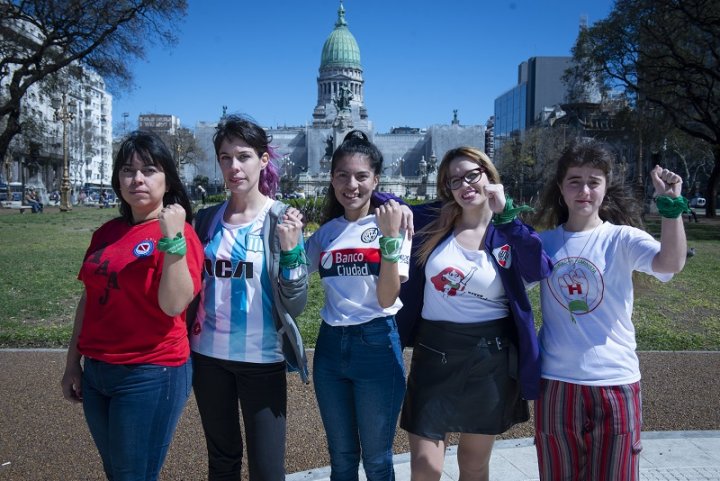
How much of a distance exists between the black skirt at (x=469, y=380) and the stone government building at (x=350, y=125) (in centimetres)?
7631

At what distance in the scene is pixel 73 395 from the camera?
2.92 meters

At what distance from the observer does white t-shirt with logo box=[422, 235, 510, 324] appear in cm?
297

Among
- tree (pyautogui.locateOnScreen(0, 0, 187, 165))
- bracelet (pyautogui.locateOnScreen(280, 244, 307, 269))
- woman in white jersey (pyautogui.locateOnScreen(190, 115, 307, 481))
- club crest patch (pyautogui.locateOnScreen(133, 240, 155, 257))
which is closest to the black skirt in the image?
woman in white jersey (pyautogui.locateOnScreen(190, 115, 307, 481))

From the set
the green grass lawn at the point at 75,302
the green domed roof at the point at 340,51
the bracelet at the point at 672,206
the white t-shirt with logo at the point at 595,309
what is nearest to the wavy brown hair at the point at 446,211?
the white t-shirt with logo at the point at 595,309

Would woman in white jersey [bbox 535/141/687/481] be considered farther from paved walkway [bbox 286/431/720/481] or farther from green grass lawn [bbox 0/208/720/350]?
paved walkway [bbox 286/431/720/481]

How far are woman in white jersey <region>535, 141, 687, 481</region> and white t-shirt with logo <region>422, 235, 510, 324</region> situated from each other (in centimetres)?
28

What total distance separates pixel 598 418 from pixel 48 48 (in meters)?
22.8

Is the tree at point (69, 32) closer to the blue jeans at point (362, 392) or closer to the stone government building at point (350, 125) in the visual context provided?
the blue jeans at point (362, 392)

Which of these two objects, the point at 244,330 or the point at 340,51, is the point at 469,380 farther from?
the point at 340,51

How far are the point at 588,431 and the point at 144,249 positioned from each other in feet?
7.36

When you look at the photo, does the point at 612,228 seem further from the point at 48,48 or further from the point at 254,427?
the point at 48,48

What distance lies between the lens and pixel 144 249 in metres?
2.67

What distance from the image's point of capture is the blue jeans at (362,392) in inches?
116

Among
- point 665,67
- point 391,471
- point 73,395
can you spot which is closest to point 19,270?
point 73,395
